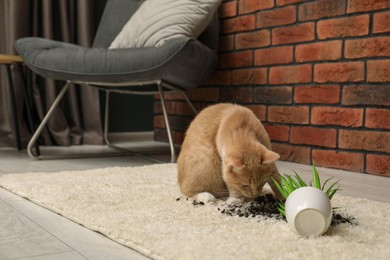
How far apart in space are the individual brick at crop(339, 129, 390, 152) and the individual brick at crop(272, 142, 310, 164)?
0.64ft

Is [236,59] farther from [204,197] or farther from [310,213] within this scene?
[310,213]

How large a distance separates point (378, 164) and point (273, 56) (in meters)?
0.73

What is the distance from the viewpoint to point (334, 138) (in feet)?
6.47

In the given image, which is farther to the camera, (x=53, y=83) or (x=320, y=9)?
(x=53, y=83)

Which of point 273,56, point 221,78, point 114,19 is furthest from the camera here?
point 114,19

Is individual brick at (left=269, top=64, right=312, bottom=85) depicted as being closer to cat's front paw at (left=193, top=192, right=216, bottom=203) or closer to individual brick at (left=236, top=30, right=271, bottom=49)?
individual brick at (left=236, top=30, right=271, bottom=49)

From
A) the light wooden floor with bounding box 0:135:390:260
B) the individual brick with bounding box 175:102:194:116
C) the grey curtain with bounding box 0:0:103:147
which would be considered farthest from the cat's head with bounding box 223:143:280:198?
the grey curtain with bounding box 0:0:103:147

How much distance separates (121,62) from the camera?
1.93 meters

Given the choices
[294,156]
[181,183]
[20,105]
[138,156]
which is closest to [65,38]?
[20,105]

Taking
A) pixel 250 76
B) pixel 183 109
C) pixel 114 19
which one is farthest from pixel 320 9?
pixel 114 19

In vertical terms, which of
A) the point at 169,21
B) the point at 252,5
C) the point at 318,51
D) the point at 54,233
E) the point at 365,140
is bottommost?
the point at 54,233

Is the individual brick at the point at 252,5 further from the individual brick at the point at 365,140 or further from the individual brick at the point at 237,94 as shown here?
the individual brick at the point at 365,140

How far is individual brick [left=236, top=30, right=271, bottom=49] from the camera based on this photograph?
2248mm

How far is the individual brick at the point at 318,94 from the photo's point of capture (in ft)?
6.42
